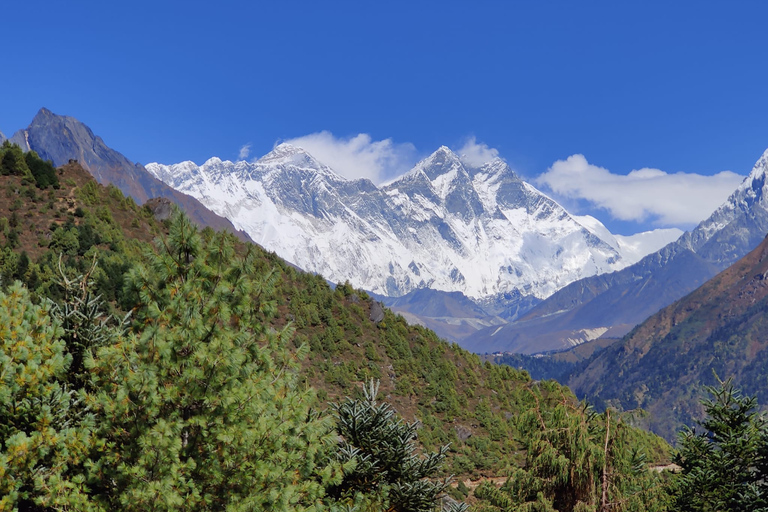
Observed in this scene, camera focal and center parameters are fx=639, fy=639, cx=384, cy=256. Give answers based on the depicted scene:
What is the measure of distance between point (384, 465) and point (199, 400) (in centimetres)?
683

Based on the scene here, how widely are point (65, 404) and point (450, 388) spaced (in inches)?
1998

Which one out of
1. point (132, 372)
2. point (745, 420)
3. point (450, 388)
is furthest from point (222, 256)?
point (450, 388)

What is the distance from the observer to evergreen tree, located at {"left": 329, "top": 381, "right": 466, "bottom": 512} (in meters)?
19.0

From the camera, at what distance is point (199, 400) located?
14945 millimetres

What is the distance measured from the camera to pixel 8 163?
211 feet

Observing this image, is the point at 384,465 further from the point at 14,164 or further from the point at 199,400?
the point at 14,164

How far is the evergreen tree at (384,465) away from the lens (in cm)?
1897

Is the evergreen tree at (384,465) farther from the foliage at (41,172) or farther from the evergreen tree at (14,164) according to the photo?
the evergreen tree at (14,164)

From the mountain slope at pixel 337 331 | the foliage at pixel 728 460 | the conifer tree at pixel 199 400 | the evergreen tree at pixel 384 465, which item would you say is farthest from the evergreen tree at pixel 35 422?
the mountain slope at pixel 337 331

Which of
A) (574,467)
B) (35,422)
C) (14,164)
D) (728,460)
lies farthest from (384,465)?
(14,164)

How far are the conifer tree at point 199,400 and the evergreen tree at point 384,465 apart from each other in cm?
243

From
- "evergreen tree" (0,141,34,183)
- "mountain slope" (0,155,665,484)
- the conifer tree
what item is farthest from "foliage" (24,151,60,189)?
the conifer tree

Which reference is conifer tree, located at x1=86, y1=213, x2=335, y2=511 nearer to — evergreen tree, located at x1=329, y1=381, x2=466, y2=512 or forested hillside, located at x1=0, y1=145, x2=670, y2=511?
forested hillside, located at x1=0, y1=145, x2=670, y2=511

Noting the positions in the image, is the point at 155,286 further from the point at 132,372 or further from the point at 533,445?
the point at 533,445
